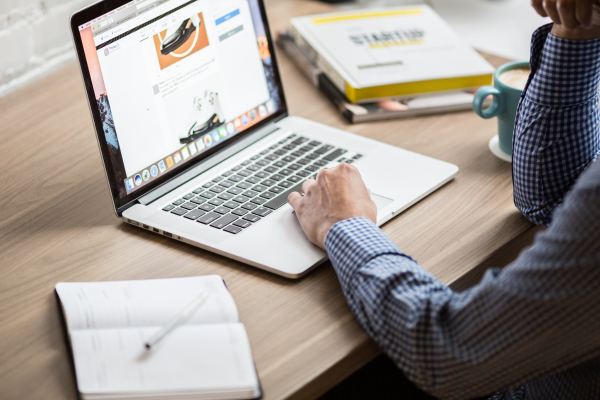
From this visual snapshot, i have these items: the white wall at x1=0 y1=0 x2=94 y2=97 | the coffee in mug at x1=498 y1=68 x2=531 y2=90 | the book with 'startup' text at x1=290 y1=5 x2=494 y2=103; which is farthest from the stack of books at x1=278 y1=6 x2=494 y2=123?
the white wall at x1=0 y1=0 x2=94 y2=97

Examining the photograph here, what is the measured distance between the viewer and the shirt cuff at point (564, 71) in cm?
82

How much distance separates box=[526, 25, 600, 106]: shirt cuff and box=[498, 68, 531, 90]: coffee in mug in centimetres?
18

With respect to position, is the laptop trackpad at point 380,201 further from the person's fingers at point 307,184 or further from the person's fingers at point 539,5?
the person's fingers at point 539,5

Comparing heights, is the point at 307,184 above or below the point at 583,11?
below

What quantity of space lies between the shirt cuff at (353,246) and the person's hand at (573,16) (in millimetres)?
371

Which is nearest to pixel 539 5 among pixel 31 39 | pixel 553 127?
pixel 553 127

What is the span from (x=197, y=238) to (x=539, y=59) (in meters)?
0.55

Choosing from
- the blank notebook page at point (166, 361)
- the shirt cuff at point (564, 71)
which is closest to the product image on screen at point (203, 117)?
the blank notebook page at point (166, 361)

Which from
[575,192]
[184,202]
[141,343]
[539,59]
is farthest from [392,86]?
[141,343]

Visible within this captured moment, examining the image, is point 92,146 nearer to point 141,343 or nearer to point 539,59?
point 141,343

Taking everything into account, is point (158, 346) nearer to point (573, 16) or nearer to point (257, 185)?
point (257, 185)

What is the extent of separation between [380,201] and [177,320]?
0.37 metres

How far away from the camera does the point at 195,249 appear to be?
830mm

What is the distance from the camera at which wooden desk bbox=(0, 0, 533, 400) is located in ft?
2.16
